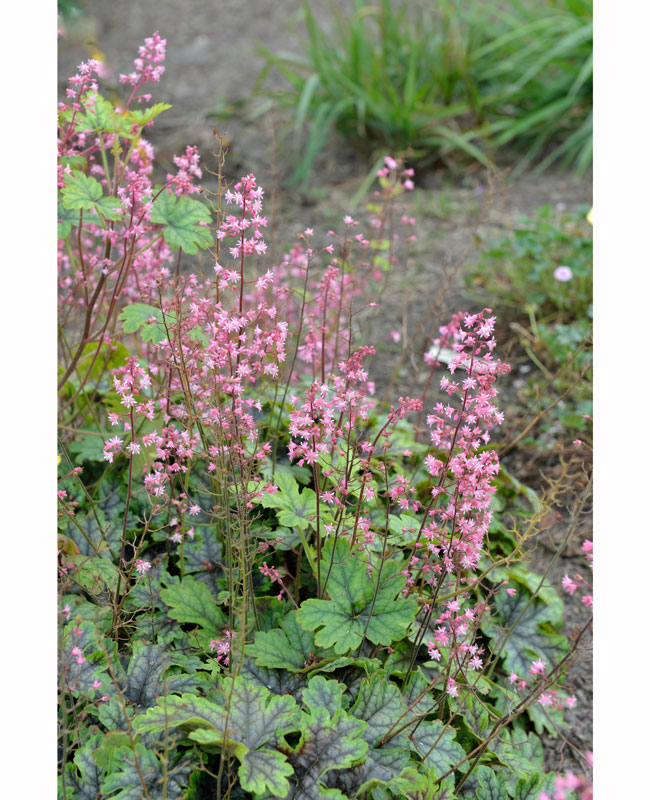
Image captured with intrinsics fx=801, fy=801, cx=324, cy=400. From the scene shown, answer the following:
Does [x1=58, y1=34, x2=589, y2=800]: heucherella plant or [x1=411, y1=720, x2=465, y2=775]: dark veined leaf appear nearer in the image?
[x1=58, y1=34, x2=589, y2=800]: heucherella plant

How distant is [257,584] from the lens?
6.34 ft

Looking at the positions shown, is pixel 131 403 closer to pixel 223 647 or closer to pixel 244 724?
pixel 223 647

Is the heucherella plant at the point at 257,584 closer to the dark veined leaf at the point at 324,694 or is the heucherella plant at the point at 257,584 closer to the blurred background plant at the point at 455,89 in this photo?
the dark veined leaf at the point at 324,694

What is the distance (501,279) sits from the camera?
12.8ft

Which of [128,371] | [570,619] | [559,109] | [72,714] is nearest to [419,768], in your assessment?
[72,714]

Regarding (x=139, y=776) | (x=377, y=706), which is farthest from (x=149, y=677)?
(x=377, y=706)

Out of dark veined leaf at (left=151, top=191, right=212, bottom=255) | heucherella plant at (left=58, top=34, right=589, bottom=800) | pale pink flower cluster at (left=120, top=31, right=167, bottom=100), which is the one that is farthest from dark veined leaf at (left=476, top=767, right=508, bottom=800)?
pale pink flower cluster at (left=120, top=31, right=167, bottom=100)

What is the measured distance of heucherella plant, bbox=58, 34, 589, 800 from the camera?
4.81 ft

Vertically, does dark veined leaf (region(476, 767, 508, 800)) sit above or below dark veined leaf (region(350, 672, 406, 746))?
below

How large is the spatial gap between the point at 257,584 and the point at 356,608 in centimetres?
33

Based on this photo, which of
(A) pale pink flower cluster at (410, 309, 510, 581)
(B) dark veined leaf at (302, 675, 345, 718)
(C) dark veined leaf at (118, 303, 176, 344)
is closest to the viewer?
(A) pale pink flower cluster at (410, 309, 510, 581)

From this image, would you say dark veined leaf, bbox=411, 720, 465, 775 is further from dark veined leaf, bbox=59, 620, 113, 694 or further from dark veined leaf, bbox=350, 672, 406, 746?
dark veined leaf, bbox=59, 620, 113, 694

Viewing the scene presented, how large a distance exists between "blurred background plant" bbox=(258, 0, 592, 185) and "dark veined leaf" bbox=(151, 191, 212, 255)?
3.12m
